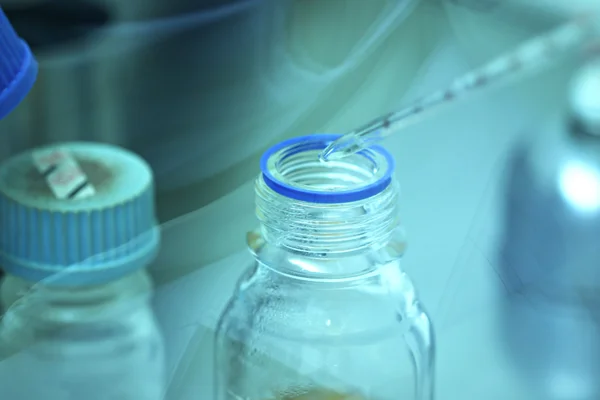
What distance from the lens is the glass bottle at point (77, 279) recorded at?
1.46 feet

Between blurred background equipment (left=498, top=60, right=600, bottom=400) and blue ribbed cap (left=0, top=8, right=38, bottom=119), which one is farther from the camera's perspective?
blurred background equipment (left=498, top=60, right=600, bottom=400)

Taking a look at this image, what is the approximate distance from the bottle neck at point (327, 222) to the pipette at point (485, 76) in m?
0.04

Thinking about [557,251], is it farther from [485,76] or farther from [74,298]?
[74,298]

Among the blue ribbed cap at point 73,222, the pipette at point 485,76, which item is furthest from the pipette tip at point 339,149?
the blue ribbed cap at point 73,222

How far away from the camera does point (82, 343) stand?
1.54ft

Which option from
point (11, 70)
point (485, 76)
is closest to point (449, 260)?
point (485, 76)

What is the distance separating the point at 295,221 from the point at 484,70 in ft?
1.05

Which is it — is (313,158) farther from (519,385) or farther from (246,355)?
(519,385)

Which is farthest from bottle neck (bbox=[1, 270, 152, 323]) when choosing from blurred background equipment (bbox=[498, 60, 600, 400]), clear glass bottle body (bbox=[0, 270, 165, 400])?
blurred background equipment (bbox=[498, 60, 600, 400])

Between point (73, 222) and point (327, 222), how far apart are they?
0.16 metres

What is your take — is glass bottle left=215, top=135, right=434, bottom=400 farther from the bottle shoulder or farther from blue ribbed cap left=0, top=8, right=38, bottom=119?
blue ribbed cap left=0, top=8, right=38, bottom=119

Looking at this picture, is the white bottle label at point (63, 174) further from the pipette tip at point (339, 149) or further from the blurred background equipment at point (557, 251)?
the blurred background equipment at point (557, 251)

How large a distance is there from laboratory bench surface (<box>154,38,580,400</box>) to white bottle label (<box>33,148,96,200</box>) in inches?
3.0

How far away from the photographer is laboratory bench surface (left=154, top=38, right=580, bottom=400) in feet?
1.54
